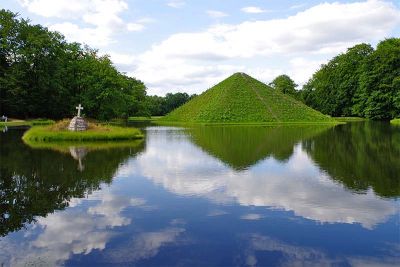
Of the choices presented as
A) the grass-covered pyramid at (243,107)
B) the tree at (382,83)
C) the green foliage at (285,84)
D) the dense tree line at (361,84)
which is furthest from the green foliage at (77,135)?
the green foliage at (285,84)

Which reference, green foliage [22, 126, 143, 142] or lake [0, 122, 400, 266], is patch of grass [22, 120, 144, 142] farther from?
lake [0, 122, 400, 266]

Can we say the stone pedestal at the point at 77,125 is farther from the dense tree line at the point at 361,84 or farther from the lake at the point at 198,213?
the dense tree line at the point at 361,84

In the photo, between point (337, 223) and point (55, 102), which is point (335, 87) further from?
point (337, 223)

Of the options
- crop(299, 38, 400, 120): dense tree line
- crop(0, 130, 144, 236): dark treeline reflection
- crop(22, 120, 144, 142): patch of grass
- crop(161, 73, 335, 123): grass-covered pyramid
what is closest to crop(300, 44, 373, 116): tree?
crop(299, 38, 400, 120): dense tree line

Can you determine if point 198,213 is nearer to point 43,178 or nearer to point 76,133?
point 43,178

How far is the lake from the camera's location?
849cm

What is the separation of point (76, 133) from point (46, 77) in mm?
40457

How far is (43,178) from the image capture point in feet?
55.0

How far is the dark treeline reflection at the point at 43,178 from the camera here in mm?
11914

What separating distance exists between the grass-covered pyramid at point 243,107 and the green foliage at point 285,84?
46074mm

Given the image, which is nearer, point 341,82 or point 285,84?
point 341,82

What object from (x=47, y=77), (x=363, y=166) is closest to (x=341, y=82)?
(x=47, y=77)

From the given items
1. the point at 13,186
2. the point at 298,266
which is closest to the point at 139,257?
the point at 298,266

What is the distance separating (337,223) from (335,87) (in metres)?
119
